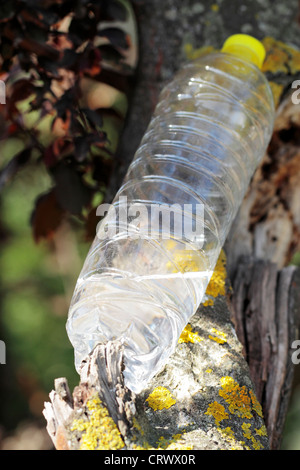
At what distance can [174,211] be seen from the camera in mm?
1298

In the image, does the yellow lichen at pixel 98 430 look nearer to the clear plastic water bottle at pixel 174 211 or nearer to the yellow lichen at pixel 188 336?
→ the clear plastic water bottle at pixel 174 211

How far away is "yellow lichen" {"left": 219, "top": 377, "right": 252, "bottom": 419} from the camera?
948mm

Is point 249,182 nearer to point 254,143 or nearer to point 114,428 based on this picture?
point 254,143

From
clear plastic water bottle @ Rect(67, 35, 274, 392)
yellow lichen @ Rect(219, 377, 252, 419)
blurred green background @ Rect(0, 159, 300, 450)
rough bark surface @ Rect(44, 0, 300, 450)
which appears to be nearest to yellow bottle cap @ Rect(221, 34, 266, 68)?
clear plastic water bottle @ Rect(67, 35, 274, 392)

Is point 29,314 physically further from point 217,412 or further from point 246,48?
point 217,412

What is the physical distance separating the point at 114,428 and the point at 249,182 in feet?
3.41

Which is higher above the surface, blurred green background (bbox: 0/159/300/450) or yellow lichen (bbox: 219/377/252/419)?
yellow lichen (bbox: 219/377/252/419)

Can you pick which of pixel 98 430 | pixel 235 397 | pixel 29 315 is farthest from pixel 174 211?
pixel 29 315

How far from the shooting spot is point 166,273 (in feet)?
3.84

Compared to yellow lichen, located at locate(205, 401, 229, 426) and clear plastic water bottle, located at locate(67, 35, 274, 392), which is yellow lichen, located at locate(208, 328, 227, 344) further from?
yellow lichen, located at locate(205, 401, 229, 426)

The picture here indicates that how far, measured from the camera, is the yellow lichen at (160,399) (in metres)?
0.93

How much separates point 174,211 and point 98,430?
63cm

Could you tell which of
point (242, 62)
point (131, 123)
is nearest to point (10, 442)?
point (131, 123)

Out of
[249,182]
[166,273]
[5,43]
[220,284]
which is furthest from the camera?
[249,182]
